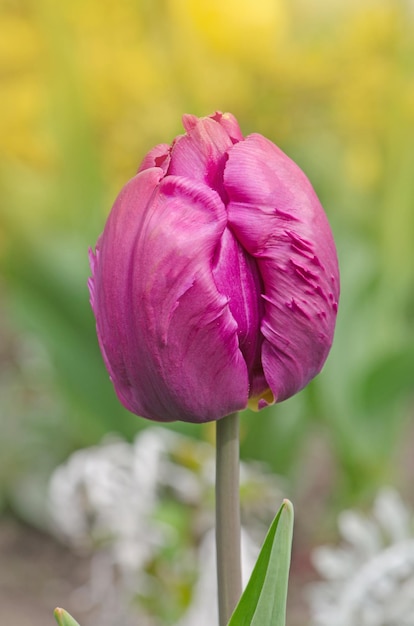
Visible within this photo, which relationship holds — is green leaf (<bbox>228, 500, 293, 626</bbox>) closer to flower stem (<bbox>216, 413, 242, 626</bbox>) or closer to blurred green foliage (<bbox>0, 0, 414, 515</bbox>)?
flower stem (<bbox>216, 413, 242, 626</bbox>)

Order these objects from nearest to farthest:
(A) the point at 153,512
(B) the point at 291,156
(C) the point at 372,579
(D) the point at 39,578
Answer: (C) the point at 372,579 → (A) the point at 153,512 → (B) the point at 291,156 → (D) the point at 39,578

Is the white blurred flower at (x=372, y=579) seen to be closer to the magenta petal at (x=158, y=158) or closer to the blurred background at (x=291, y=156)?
the blurred background at (x=291, y=156)

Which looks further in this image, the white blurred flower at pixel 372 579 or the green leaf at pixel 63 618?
the white blurred flower at pixel 372 579

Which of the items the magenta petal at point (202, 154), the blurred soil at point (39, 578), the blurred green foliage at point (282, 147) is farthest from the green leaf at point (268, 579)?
the blurred soil at point (39, 578)

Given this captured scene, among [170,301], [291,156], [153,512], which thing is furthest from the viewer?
[291,156]

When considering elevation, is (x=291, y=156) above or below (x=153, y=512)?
above

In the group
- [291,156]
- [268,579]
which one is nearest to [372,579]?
[268,579]

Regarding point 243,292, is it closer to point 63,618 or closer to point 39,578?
point 63,618
